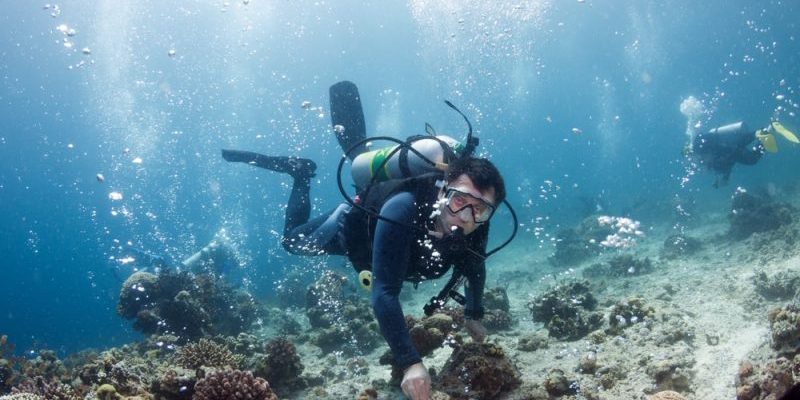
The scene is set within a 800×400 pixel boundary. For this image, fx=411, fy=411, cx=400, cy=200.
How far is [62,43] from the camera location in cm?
5153

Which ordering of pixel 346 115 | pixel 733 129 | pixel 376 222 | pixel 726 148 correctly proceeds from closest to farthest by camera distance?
pixel 376 222
pixel 346 115
pixel 733 129
pixel 726 148

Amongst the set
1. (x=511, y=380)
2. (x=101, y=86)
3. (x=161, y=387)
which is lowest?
(x=511, y=380)

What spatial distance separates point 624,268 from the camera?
13.8 metres

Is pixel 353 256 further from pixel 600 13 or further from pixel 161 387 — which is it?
pixel 600 13

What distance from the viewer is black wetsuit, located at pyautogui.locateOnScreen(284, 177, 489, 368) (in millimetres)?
3922

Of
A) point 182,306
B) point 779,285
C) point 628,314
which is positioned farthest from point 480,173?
point 182,306

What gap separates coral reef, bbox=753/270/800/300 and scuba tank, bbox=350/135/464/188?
6724mm

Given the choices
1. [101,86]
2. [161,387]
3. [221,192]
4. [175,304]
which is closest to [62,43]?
[101,86]

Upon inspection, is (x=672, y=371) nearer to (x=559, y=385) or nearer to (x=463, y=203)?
(x=559, y=385)

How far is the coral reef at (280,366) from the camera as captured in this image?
6.41 meters

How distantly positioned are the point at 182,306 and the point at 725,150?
18867 mm

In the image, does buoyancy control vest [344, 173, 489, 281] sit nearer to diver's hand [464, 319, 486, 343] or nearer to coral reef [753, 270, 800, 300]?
diver's hand [464, 319, 486, 343]

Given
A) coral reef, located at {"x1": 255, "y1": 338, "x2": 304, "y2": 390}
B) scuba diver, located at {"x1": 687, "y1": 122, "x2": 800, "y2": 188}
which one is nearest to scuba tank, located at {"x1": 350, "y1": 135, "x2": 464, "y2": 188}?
coral reef, located at {"x1": 255, "y1": 338, "x2": 304, "y2": 390}

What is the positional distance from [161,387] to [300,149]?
148753 mm
